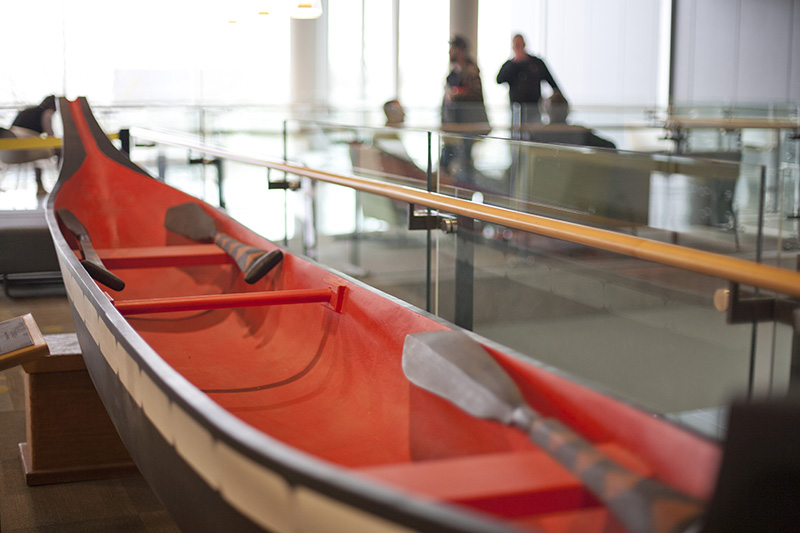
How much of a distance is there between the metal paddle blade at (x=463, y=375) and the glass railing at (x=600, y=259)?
12.1 inches

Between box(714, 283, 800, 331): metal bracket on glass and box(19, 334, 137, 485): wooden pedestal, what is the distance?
174 centimetres

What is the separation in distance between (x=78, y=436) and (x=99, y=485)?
159mm

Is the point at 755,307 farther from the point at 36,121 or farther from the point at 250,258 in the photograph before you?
the point at 36,121

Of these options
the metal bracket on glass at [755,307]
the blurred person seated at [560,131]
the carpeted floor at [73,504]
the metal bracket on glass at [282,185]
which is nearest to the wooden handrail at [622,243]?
the metal bracket on glass at [755,307]

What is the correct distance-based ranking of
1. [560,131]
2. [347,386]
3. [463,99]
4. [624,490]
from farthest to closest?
[463,99], [560,131], [347,386], [624,490]

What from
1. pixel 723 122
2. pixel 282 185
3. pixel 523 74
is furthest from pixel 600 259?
pixel 523 74

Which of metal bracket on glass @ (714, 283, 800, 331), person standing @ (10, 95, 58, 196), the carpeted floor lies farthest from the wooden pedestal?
person standing @ (10, 95, 58, 196)

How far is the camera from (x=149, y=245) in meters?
3.65

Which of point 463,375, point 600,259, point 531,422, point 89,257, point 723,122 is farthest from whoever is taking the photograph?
point 723,122

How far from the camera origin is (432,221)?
8.79ft

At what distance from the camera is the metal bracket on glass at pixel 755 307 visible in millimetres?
1661

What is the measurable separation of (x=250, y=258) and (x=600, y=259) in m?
1.27

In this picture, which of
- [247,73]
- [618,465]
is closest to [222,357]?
[618,465]

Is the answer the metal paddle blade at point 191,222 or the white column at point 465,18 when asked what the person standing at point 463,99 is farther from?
the white column at point 465,18
